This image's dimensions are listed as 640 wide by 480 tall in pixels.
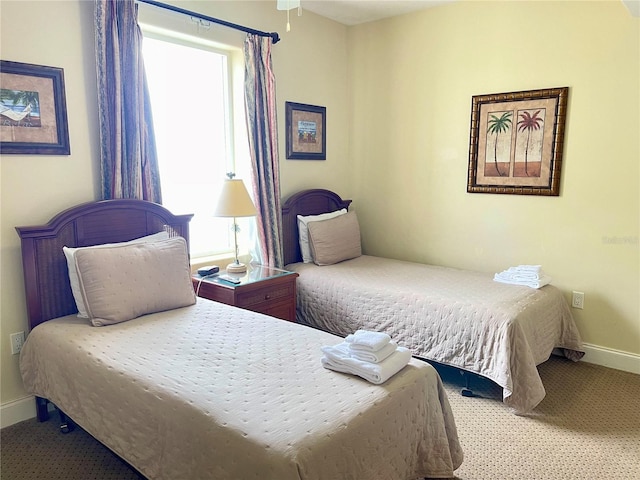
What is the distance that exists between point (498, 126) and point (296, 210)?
1.74 metres

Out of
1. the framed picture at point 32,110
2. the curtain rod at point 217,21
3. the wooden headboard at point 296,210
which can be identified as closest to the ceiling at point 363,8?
the curtain rod at point 217,21

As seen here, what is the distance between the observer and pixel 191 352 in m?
1.95

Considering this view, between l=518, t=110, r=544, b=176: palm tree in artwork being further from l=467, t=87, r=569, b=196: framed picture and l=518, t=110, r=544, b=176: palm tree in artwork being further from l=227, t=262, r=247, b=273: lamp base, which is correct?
l=227, t=262, r=247, b=273: lamp base

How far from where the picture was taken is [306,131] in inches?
155

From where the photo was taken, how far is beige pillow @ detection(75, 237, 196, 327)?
7.36 ft

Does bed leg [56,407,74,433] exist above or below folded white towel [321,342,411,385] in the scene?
below

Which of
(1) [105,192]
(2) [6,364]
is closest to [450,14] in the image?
(1) [105,192]

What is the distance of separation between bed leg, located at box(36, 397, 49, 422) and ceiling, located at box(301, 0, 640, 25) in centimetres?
331

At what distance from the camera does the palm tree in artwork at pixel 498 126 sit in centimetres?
344

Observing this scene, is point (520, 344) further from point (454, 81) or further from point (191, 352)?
point (454, 81)

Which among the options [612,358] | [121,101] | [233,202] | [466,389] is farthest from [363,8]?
[612,358]

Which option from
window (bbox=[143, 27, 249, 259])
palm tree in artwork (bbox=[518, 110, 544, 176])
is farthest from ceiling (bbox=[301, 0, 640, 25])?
palm tree in artwork (bbox=[518, 110, 544, 176])

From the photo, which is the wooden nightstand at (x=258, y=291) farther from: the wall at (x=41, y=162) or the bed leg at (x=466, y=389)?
the bed leg at (x=466, y=389)

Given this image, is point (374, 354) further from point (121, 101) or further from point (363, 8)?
point (363, 8)
